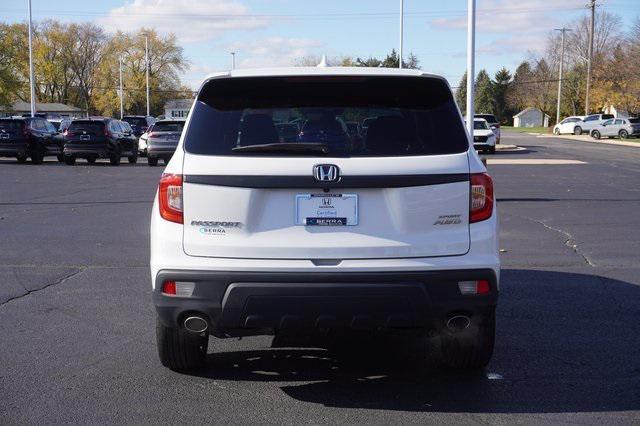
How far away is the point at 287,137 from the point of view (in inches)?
181

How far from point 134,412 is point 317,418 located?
1039 mm

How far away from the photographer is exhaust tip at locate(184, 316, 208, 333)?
4.44 m

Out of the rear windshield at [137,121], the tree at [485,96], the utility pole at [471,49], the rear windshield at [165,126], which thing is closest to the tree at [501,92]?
the tree at [485,96]

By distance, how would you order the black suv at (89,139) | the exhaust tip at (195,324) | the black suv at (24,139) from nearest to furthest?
1. the exhaust tip at (195,324)
2. the black suv at (89,139)
3. the black suv at (24,139)

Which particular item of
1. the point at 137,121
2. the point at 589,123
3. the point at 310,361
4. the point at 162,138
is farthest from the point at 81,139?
the point at 589,123

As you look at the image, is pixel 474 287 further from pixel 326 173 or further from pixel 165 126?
pixel 165 126

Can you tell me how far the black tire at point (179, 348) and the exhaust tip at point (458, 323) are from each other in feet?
5.11

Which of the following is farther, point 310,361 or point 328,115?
point 310,361

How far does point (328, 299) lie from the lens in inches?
166

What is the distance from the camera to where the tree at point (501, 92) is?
125500 mm

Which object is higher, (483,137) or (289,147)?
(289,147)

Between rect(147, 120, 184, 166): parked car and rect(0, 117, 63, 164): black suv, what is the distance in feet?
13.6

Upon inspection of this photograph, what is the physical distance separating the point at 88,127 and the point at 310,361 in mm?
24760

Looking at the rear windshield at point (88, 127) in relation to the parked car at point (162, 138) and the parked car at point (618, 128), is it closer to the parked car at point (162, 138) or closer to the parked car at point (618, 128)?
the parked car at point (162, 138)
